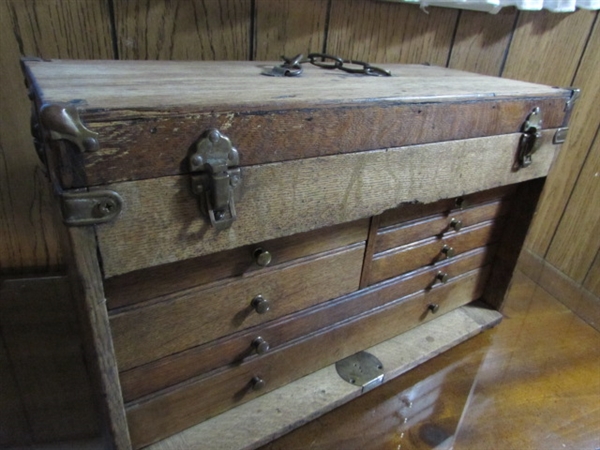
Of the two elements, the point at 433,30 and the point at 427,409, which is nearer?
the point at 427,409

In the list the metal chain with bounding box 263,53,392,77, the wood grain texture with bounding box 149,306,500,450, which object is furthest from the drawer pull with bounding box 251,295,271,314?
the metal chain with bounding box 263,53,392,77

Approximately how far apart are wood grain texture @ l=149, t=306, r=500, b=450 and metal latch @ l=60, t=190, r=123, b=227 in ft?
1.57

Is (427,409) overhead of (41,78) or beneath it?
beneath

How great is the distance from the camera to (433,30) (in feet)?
3.89

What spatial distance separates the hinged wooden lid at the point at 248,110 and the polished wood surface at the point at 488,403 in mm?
608

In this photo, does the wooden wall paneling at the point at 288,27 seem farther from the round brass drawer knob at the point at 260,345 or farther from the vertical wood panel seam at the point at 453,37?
the round brass drawer knob at the point at 260,345

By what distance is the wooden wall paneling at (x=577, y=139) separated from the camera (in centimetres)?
130

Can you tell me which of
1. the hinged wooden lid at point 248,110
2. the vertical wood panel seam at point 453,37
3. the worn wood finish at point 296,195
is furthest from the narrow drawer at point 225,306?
the vertical wood panel seam at point 453,37

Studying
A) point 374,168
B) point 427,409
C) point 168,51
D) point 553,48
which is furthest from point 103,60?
point 553,48

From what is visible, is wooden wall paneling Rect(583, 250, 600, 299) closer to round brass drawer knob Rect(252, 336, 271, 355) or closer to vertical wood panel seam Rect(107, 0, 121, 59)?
round brass drawer knob Rect(252, 336, 271, 355)

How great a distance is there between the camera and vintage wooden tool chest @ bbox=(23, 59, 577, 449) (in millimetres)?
516

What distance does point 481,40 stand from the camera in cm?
127

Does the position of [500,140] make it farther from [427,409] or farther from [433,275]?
[427,409]

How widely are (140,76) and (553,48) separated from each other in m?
1.29
